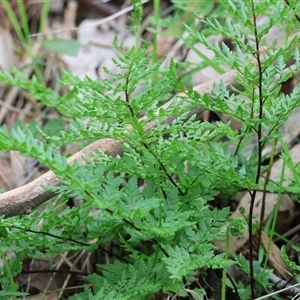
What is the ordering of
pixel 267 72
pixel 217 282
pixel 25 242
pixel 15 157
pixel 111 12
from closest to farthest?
pixel 267 72, pixel 25 242, pixel 217 282, pixel 15 157, pixel 111 12

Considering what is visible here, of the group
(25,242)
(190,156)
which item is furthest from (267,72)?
(25,242)

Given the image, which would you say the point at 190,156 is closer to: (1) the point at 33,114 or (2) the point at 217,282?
(2) the point at 217,282

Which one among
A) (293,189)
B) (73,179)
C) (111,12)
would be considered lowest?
(293,189)

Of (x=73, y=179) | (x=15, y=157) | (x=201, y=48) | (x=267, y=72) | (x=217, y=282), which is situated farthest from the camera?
(x=201, y=48)

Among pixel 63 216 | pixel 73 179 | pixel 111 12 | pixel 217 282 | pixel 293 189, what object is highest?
pixel 111 12

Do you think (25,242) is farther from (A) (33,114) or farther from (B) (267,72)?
(A) (33,114)

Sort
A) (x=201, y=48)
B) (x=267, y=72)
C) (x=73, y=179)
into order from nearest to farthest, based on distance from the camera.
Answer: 1. (x=73, y=179)
2. (x=267, y=72)
3. (x=201, y=48)

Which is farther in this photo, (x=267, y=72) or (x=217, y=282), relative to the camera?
(x=217, y=282)

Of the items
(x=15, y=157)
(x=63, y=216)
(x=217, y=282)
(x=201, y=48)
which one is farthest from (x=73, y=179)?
(x=201, y=48)

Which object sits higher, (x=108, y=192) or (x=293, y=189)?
(x=108, y=192)
